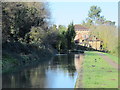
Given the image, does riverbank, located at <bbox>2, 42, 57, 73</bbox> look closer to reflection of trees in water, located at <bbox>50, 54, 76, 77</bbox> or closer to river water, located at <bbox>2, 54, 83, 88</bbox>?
river water, located at <bbox>2, 54, 83, 88</bbox>

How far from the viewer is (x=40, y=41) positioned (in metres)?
46.3

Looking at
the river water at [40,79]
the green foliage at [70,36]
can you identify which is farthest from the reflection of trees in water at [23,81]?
the green foliage at [70,36]

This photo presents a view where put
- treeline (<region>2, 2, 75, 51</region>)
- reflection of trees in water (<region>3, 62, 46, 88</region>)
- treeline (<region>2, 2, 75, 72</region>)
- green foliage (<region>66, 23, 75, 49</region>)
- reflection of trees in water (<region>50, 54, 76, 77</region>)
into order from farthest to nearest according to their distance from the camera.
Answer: green foliage (<region>66, 23, 75, 49</region>), treeline (<region>2, 2, 75, 51</region>), treeline (<region>2, 2, 75, 72</region>), reflection of trees in water (<region>50, 54, 76, 77</region>), reflection of trees in water (<region>3, 62, 46, 88</region>)

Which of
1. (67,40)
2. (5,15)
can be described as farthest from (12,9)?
(67,40)

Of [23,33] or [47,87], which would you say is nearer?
[47,87]

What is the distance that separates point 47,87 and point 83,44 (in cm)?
8792

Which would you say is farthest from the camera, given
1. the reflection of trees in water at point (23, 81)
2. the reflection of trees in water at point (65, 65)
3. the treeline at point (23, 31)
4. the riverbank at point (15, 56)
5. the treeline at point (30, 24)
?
the treeline at point (30, 24)

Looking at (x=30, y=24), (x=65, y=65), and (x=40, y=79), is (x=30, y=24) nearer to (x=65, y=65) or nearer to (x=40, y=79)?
(x=65, y=65)

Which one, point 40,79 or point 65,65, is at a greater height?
point 40,79

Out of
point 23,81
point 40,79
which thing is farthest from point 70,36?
point 23,81

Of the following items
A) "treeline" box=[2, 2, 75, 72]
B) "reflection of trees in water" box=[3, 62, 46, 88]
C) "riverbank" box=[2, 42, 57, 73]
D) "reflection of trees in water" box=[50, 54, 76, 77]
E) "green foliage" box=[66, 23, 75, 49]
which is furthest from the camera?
"green foliage" box=[66, 23, 75, 49]

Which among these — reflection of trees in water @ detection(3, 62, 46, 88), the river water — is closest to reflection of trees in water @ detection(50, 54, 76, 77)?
the river water

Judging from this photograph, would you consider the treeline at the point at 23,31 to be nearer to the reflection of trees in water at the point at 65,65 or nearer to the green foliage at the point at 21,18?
the green foliage at the point at 21,18

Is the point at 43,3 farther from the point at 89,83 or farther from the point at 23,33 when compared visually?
the point at 89,83
